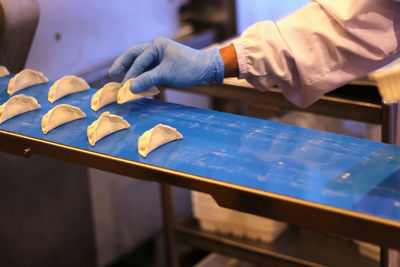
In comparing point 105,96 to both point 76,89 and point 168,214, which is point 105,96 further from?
point 168,214

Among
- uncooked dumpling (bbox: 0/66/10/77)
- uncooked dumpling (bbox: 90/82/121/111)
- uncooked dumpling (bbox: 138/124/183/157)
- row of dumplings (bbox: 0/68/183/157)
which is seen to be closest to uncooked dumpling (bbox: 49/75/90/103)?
row of dumplings (bbox: 0/68/183/157)

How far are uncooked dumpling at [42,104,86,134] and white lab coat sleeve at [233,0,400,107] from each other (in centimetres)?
43

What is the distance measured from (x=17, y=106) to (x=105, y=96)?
0.21 meters

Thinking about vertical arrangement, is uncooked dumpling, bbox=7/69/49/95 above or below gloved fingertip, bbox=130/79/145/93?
below

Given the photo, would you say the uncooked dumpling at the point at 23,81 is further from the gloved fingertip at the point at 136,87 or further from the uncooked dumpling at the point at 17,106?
the gloved fingertip at the point at 136,87

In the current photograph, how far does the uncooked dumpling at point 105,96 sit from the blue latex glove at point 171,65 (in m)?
0.05

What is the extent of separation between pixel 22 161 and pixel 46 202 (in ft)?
0.76

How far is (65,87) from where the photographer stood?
4.91ft

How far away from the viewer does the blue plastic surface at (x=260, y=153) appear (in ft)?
3.25

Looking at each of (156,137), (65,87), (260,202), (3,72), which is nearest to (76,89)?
(65,87)

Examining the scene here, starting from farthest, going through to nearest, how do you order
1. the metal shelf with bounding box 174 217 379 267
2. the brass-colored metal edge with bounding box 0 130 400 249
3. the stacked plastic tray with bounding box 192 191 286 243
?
the stacked plastic tray with bounding box 192 191 286 243 < the metal shelf with bounding box 174 217 379 267 < the brass-colored metal edge with bounding box 0 130 400 249

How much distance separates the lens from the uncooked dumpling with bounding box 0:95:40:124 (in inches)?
54.4

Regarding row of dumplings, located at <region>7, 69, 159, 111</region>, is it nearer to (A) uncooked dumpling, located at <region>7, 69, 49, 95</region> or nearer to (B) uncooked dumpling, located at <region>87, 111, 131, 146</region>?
(A) uncooked dumpling, located at <region>7, 69, 49, 95</region>

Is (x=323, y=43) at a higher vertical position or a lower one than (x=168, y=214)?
higher
